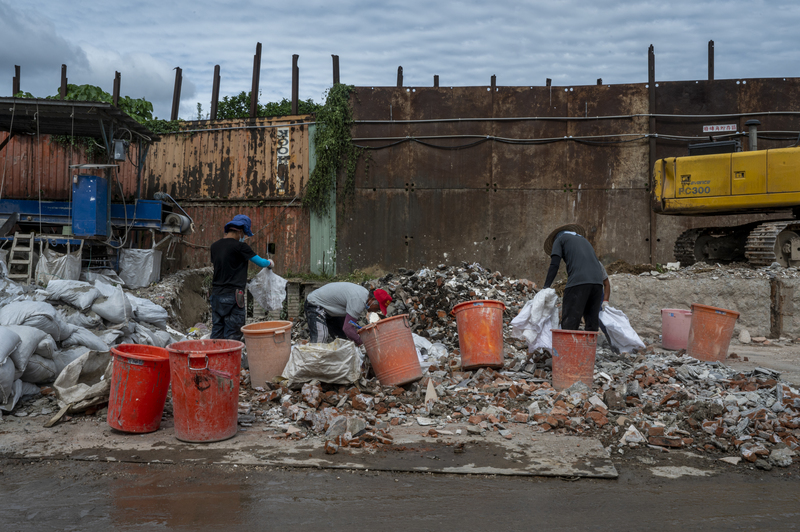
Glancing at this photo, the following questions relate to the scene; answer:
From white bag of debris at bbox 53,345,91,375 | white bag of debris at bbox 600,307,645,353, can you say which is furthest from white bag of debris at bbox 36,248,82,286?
white bag of debris at bbox 600,307,645,353

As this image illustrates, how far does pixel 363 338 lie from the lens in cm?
547

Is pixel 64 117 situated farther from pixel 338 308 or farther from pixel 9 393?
pixel 338 308

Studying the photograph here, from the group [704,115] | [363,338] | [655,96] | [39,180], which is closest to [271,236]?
[39,180]

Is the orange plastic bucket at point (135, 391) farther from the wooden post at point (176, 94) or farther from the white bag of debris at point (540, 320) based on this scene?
the wooden post at point (176, 94)

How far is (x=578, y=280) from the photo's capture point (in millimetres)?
5918

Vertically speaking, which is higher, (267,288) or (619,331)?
(267,288)

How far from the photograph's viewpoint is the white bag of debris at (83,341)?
606 centimetres

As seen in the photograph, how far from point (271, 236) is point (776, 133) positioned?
10.6 metres

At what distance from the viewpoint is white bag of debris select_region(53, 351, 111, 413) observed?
479 centimetres

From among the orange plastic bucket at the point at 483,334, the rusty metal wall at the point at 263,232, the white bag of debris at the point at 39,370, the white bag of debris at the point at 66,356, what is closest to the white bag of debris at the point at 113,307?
the white bag of debris at the point at 66,356

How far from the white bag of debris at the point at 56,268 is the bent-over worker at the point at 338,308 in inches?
199

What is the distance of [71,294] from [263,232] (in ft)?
17.4

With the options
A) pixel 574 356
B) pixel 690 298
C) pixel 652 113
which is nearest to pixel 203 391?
pixel 574 356

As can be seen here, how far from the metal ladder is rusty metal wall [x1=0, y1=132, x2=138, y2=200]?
289cm
